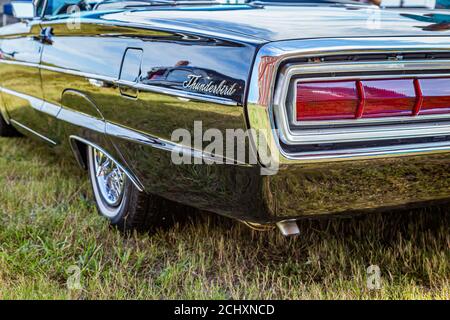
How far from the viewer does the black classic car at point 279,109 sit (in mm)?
1984

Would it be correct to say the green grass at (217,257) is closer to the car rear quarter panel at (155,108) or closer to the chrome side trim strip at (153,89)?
the car rear quarter panel at (155,108)

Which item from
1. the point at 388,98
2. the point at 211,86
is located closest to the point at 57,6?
the point at 211,86

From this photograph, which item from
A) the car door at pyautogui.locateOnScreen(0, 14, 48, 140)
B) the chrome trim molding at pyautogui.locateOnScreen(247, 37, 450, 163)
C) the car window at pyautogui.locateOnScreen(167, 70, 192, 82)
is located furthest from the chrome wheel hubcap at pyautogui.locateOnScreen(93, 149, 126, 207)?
the chrome trim molding at pyautogui.locateOnScreen(247, 37, 450, 163)

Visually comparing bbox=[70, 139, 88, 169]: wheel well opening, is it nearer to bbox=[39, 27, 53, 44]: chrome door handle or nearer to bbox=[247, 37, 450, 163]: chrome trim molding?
bbox=[39, 27, 53, 44]: chrome door handle

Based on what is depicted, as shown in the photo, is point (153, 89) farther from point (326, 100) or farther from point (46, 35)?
point (46, 35)

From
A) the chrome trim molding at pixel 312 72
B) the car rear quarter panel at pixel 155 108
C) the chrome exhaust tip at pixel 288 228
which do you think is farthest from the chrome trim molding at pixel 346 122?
the chrome exhaust tip at pixel 288 228

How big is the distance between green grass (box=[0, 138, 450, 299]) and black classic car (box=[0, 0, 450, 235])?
35 cm

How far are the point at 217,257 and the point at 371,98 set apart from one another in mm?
1085

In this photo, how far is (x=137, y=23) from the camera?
2.58 meters

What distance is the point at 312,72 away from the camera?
1.99 meters

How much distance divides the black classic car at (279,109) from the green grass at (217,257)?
13.7 inches

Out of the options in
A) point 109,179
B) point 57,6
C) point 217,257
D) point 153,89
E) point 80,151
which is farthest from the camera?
point 57,6
